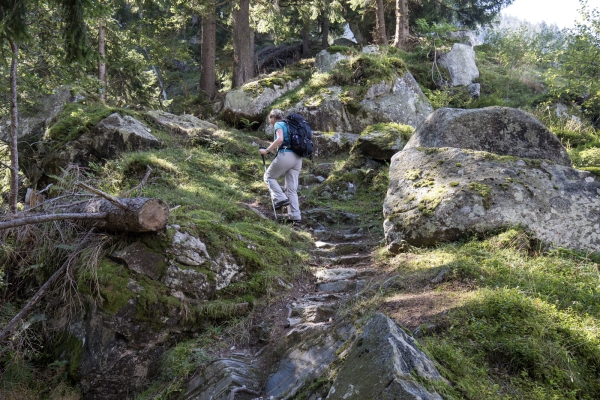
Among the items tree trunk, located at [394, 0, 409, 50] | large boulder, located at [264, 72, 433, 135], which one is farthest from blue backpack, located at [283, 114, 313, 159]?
tree trunk, located at [394, 0, 409, 50]

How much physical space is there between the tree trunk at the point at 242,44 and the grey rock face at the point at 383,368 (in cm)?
1520

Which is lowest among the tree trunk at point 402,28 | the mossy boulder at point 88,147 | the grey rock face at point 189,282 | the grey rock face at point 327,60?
the grey rock face at point 189,282

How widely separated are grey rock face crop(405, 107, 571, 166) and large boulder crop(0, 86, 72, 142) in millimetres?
10561

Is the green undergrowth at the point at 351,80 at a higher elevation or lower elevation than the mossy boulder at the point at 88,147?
higher

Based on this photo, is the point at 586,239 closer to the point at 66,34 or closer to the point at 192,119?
the point at 66,34

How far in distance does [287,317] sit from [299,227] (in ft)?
10.8

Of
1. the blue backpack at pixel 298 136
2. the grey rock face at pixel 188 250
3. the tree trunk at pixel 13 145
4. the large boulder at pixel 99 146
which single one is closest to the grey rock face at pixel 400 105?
the blue backpack at pixel 298 136

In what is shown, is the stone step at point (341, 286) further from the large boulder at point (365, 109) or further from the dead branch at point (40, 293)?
the large boulder at point (365, 109)

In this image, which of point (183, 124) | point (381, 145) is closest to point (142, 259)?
point (381, 145)

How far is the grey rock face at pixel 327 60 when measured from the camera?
15.8m

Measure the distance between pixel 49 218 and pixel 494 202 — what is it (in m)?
5.36

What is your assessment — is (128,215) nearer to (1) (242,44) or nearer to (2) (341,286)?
(2) (341,286)

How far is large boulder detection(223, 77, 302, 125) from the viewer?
1446cm

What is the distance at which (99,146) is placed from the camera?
31.6 feet
